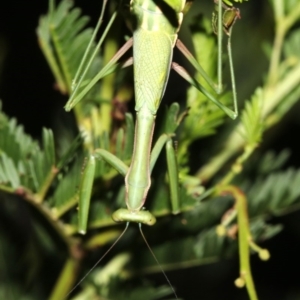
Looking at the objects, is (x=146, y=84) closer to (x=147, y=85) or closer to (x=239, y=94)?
(x=147, y=85)

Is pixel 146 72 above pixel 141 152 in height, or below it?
above

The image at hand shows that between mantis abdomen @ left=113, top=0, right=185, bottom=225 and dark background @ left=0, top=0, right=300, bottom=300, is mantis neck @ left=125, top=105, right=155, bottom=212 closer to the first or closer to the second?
mantis abdomen @ left=113, top=0, right=185, bottom=225

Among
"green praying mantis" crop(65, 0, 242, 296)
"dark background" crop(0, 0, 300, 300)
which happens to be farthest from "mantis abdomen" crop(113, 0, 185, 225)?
"dark background" crop(0, 0, 300, 300)

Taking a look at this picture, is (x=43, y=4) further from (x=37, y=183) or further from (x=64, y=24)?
(x=37, y=183)

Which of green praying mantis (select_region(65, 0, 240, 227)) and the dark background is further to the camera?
the dark background

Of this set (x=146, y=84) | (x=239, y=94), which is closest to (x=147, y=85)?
(x=146, y=84)

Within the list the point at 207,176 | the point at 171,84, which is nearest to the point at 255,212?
the point at 207,176

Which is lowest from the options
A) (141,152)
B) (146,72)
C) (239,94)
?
(239,94)
